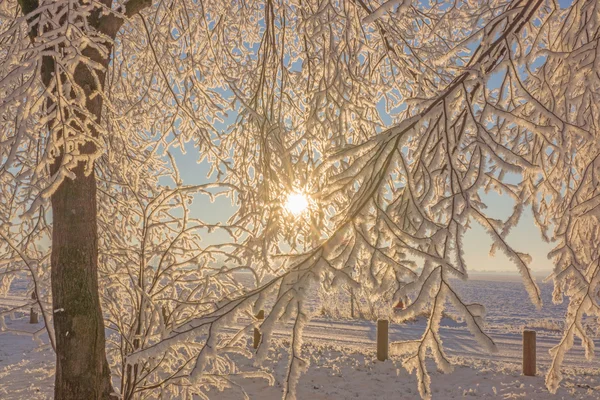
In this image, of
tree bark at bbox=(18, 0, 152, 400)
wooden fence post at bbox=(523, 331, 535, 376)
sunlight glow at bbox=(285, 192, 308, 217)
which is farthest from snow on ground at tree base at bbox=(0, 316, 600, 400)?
tree bark at bbox=(18, 0, 152, 400)

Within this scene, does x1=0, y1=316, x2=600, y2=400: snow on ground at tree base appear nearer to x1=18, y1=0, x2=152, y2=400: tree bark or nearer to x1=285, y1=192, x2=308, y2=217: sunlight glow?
x1=285, y1=192, x2=308, y2=217: sunlight glow

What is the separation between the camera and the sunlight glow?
3.82 m

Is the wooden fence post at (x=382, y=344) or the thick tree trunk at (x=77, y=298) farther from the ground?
the thick tree trunk at (x=77, y=298)

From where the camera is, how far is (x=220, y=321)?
1854 millimetres

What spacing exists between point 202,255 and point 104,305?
911mm

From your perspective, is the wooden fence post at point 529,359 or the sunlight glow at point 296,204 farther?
the wooden fence post at point 529,359

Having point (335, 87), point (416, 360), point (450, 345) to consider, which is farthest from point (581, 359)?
point (416, 360)

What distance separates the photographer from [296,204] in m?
3.89

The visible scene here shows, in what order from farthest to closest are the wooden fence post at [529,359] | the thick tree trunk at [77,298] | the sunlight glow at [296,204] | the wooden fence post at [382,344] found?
1. the wooden fence post at [382,344]
2. the wooden fence post at [529,359]
3. the sunlight glow at [296,204]
4. the thick tree trunk at [77,298]

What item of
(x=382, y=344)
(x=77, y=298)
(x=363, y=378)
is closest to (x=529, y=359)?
(x=382, y=344)

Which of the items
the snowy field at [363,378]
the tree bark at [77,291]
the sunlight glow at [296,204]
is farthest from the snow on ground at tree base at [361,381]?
the tree bark at [77,291]

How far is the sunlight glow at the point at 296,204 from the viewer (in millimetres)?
3819

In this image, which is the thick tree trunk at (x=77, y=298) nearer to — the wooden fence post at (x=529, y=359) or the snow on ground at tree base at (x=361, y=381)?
the snow on ground at tree base at (x=361, y=381)

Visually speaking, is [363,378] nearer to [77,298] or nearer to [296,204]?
[296,204]
